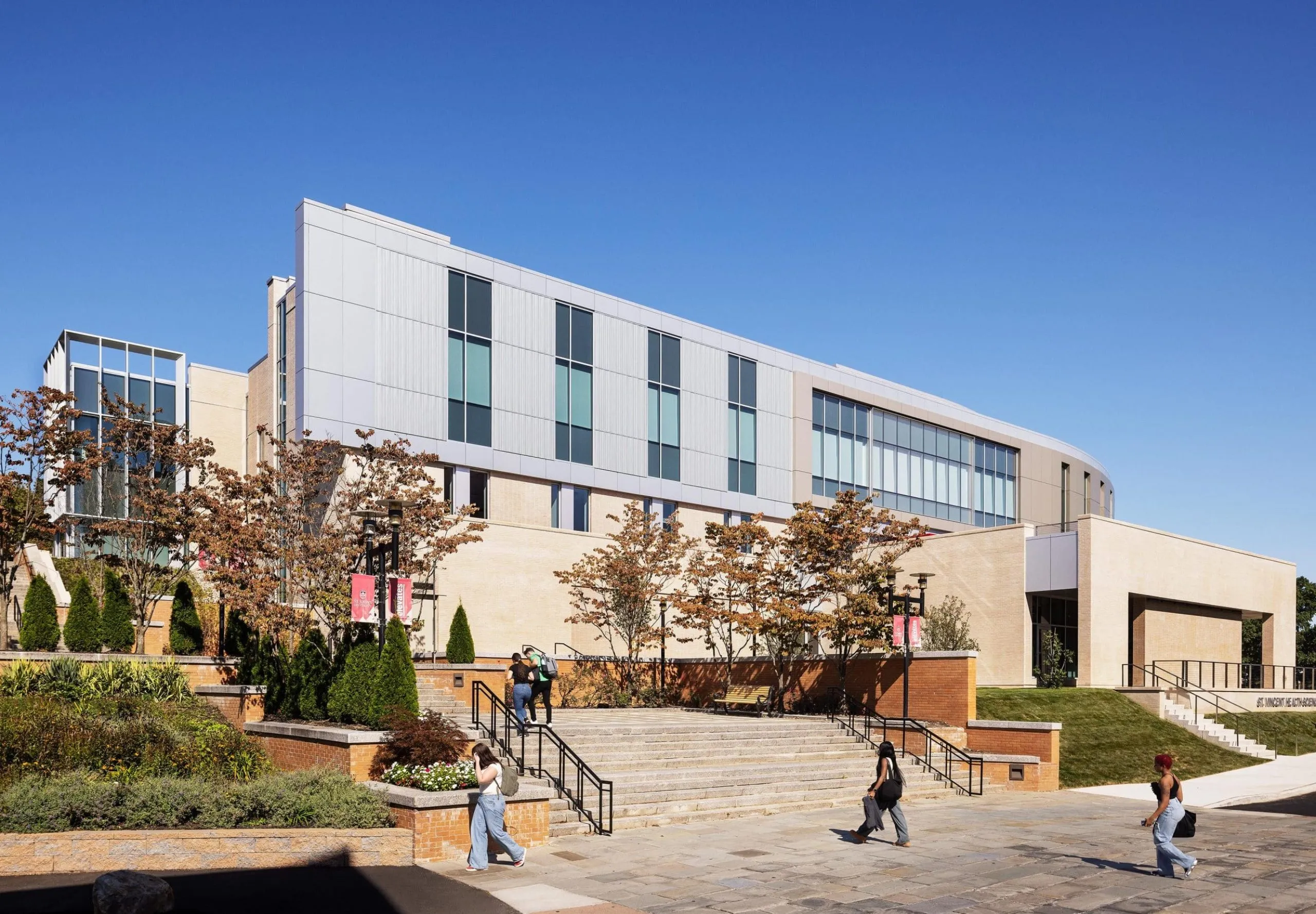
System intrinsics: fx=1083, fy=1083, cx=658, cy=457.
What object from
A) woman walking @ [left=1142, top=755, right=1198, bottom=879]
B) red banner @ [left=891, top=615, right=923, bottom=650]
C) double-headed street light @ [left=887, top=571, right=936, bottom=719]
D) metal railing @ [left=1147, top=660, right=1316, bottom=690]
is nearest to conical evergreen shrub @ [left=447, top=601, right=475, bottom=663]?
double-headed street light @ [left=887, top=571, right=936, bottom=719]

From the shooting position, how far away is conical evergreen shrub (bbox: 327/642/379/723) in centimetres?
1867

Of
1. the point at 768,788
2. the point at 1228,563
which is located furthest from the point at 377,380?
the point at 1228,563

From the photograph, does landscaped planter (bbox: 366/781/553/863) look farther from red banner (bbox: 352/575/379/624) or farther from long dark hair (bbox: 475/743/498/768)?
red banner (bbox: 352/575/379/624)

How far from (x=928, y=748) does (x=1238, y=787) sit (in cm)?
Result: 801

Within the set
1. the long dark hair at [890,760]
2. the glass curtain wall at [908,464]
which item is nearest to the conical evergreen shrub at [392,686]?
the long dark hair at [890,760]

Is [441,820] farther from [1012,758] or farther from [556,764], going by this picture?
[1012,758]

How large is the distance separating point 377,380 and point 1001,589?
2284cm

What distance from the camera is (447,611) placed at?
3344 cm

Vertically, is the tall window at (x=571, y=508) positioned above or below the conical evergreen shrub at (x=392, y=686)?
above

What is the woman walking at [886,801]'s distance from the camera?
16125 mm

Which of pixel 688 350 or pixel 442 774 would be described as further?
pixel 688 350

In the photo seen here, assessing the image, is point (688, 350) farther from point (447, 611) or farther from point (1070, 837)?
point (1070, 837)

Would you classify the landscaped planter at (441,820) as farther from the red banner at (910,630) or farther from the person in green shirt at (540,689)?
the red banner at (910,630)

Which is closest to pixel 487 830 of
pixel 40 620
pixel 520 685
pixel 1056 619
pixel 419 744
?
pixel 419 744
